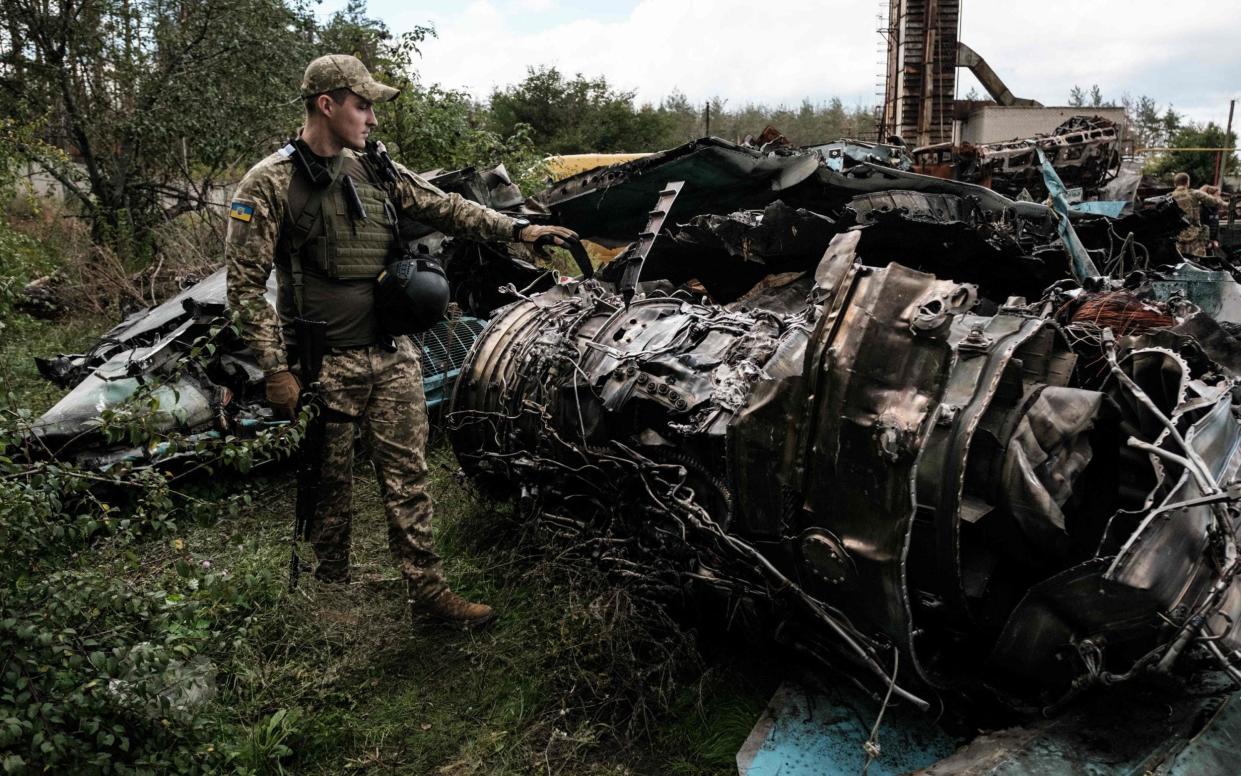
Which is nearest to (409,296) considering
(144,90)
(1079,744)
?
(1079,744)

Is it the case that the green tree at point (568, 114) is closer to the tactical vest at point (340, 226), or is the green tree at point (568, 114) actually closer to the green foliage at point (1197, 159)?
the green foliage at point (1197, 159)

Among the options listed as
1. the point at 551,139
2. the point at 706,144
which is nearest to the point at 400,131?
the point at 706,144

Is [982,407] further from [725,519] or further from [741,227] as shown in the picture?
[741,227]

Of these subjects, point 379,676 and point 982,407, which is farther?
point 379,676

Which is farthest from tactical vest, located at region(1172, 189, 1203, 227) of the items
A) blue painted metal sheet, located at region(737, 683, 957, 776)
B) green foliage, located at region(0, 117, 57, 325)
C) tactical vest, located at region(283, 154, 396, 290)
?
green foliage, located at region(0, 117, 57, 325)

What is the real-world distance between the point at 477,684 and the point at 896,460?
181cm

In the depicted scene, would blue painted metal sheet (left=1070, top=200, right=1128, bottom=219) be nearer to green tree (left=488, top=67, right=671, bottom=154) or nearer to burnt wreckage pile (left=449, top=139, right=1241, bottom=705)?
burnt wreckage pile (left=449, top=139, right=1241, bottom=705)

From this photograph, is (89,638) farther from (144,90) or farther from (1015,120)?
(1015,120)

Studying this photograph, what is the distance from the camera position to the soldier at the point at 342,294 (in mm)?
3119

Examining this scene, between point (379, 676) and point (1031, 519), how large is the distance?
229 cm

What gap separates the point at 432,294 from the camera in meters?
3.34

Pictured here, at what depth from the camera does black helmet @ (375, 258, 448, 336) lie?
10.8ft

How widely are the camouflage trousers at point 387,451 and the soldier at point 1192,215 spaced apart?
8.93m

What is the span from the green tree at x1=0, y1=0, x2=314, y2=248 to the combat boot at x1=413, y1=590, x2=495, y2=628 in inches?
369
